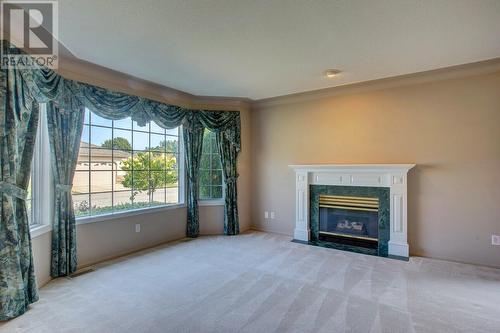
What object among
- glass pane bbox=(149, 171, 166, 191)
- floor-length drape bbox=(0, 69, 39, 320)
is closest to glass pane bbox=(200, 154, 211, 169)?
glass pane bbox=(149, 171, 166, 191)

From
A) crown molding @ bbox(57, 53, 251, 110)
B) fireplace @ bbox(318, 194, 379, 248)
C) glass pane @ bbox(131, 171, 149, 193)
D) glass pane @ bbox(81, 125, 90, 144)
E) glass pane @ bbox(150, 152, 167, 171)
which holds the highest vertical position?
crown molding @ bbox(57, 53, 251, 110)

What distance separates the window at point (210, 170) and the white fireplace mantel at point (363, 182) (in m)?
1.41

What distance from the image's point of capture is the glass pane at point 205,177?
16.3ft

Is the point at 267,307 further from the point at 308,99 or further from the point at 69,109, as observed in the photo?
the point at 308,99

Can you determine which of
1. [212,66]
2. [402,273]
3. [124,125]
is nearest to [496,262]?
[402,273]

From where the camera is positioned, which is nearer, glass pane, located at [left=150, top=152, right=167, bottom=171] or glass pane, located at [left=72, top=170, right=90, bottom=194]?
glass pane, located at [left=72, top=170, right=90, bottom=194]

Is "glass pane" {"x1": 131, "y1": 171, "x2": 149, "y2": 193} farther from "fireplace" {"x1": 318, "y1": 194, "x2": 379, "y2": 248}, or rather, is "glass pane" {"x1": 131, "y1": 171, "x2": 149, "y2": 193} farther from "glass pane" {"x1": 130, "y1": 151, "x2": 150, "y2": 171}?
"fireplace" {"x1": 318, "y1": 194, "x2": 379, "y2": 248}

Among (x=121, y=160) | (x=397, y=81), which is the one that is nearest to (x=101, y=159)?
(x=121, y=160)

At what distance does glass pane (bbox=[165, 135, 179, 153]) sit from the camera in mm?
4586

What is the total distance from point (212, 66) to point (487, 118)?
11.5ft

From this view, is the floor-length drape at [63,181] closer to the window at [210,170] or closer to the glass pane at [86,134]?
the glass pane at [86,134]

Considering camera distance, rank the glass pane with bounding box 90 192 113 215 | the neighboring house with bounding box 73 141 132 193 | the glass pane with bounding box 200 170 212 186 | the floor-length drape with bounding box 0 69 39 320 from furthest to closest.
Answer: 1. the glass pane with bounding box 200 170 212 186
2. the glass pane with bounding box 90 192 113 215
3. the neighboring house with bounding box 73 141 132 193
4. the floor-length drape with bounding box 0 69 39 320

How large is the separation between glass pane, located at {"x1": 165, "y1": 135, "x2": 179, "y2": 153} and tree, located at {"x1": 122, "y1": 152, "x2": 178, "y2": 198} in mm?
110

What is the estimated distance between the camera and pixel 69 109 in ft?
10.2
